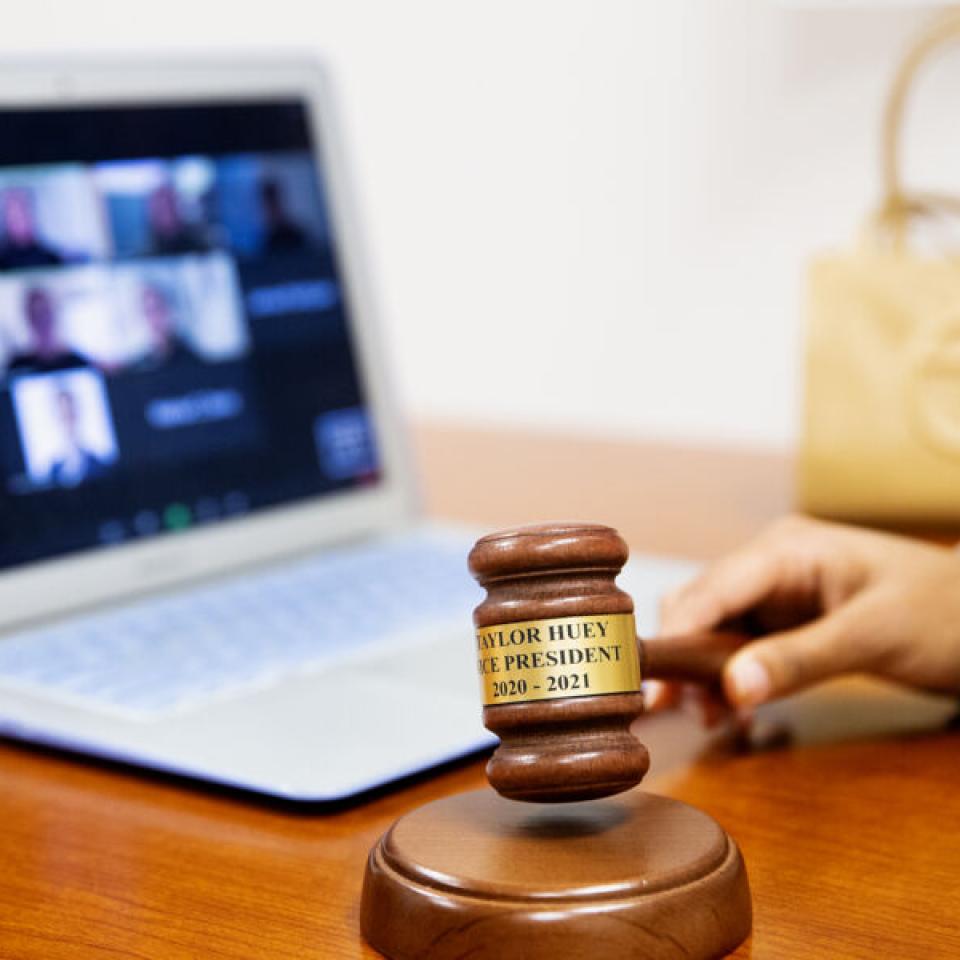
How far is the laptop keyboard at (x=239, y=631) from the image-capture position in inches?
Answer: 35.2

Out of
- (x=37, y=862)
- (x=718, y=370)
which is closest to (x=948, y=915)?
(x=37, y=862)

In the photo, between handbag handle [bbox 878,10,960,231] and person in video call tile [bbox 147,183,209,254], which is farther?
handbag handle [bbox 878,10,960,231]

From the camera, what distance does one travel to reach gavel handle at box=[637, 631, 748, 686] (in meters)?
0.78

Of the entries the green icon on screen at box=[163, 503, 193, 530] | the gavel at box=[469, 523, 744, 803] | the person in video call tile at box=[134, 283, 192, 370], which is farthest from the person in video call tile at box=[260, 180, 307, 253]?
the gavel at box=[469, 523, 744, 803]

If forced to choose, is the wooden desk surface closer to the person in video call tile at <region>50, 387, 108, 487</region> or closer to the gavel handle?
the gavel handle

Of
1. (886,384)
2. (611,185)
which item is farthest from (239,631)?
(611,185)

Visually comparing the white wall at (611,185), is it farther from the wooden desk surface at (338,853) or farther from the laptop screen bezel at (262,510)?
the wooden desk surface at (338,853)

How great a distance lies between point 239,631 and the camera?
103 centimetres

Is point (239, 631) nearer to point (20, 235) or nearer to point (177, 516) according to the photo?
point (177, 516)

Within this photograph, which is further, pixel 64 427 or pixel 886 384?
pixel 886 384

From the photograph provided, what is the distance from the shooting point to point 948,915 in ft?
1.98

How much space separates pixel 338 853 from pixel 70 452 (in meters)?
0.54

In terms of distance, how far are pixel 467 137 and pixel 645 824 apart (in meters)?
2.77

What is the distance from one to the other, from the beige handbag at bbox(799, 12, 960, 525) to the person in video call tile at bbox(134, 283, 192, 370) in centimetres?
65
